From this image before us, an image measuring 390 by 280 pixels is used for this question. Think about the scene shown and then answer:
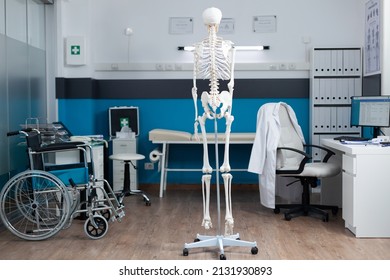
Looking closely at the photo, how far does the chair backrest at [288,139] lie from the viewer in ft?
18.0

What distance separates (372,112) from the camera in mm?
5188

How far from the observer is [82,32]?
6.65 meters

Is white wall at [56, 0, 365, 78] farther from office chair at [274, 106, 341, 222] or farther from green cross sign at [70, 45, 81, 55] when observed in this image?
office chair at [274, 106, 341, 222]

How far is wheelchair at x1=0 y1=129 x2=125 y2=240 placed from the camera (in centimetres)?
430

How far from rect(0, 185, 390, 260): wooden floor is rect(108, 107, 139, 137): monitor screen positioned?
4.68ft

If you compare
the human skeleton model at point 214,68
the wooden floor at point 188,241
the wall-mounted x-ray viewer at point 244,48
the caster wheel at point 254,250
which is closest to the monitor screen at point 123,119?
the wall-mounted x-ray viewer at point 244,48

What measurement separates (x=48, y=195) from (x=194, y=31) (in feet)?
10.4

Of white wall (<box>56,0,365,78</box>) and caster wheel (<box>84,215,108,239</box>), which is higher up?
white wall (<box>56,0,365,78</box>)

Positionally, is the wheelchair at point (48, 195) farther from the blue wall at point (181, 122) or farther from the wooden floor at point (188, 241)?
the blue wall at point (181, 122)

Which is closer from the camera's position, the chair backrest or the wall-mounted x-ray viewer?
the chair backrest

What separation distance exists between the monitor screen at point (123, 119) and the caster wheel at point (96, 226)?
248cm

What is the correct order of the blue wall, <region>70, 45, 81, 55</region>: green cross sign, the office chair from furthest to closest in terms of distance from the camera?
the blue wall < <region>70, 45, 81, 55</region>: green cross sign < the office chair

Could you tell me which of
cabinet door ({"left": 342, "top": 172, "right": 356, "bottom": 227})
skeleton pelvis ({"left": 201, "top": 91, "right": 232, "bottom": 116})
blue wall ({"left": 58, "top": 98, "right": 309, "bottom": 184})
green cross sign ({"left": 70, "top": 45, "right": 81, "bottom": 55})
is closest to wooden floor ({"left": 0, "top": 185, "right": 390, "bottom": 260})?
cabinet door ({"left": 342, "top": 172, "right": 356, "bottom": 227})

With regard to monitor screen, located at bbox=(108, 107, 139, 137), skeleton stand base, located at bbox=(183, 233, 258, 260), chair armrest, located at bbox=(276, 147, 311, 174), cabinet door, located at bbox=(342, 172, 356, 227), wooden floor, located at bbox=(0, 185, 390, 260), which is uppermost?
monitor screen, located at bbox=(108, 107, 139, 137)
